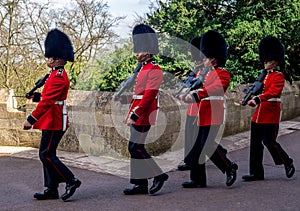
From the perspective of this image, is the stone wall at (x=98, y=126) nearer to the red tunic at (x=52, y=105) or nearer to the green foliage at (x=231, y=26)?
the red tunic at (x=52, y=105)

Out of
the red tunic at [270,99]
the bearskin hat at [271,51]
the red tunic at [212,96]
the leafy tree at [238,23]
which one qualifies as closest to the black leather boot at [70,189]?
the red tunic at [212,96]

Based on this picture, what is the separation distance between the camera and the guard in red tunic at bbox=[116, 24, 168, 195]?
538 cm

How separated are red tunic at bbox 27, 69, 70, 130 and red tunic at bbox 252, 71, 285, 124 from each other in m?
2.50

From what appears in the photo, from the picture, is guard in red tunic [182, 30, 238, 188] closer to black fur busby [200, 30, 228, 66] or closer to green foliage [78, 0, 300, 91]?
black fur busby [200, 30, 228, 66]

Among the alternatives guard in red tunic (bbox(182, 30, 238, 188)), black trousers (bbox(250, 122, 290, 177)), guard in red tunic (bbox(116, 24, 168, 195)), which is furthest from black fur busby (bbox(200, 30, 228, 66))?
black trousers (bbox(250, 122, 290, 177))

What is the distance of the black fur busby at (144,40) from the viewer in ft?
18.4

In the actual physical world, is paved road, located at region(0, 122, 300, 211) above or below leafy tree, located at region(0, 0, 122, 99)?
below

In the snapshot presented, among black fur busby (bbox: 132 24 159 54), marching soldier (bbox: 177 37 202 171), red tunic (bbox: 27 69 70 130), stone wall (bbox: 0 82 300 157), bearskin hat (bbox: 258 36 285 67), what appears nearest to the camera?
red tunic (bbox: 27 69 70 130)

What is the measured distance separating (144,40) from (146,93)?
70 cm

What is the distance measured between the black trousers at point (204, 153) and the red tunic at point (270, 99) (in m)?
0.72

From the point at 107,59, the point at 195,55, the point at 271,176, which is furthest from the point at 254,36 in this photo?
→ the point at 271,176

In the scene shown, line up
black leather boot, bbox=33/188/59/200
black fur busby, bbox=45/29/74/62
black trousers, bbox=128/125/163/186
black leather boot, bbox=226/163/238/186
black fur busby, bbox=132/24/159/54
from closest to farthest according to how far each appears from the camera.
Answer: black leather boot, bbox=33/188/59/200, black fur busby, bbox=45/29/74/62, black trousers, bbox=128/125/163/186, black fur busby, bbox=132/24/159/54, black leather boot, bbox=226/163/238/186

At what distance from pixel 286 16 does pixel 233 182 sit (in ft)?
26.0

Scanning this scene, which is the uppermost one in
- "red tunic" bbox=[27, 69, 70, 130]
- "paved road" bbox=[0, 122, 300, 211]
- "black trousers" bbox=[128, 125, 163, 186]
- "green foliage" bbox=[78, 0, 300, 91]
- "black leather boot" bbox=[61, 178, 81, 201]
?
"green foliage" bbox=[78, 0, 300, 91]
